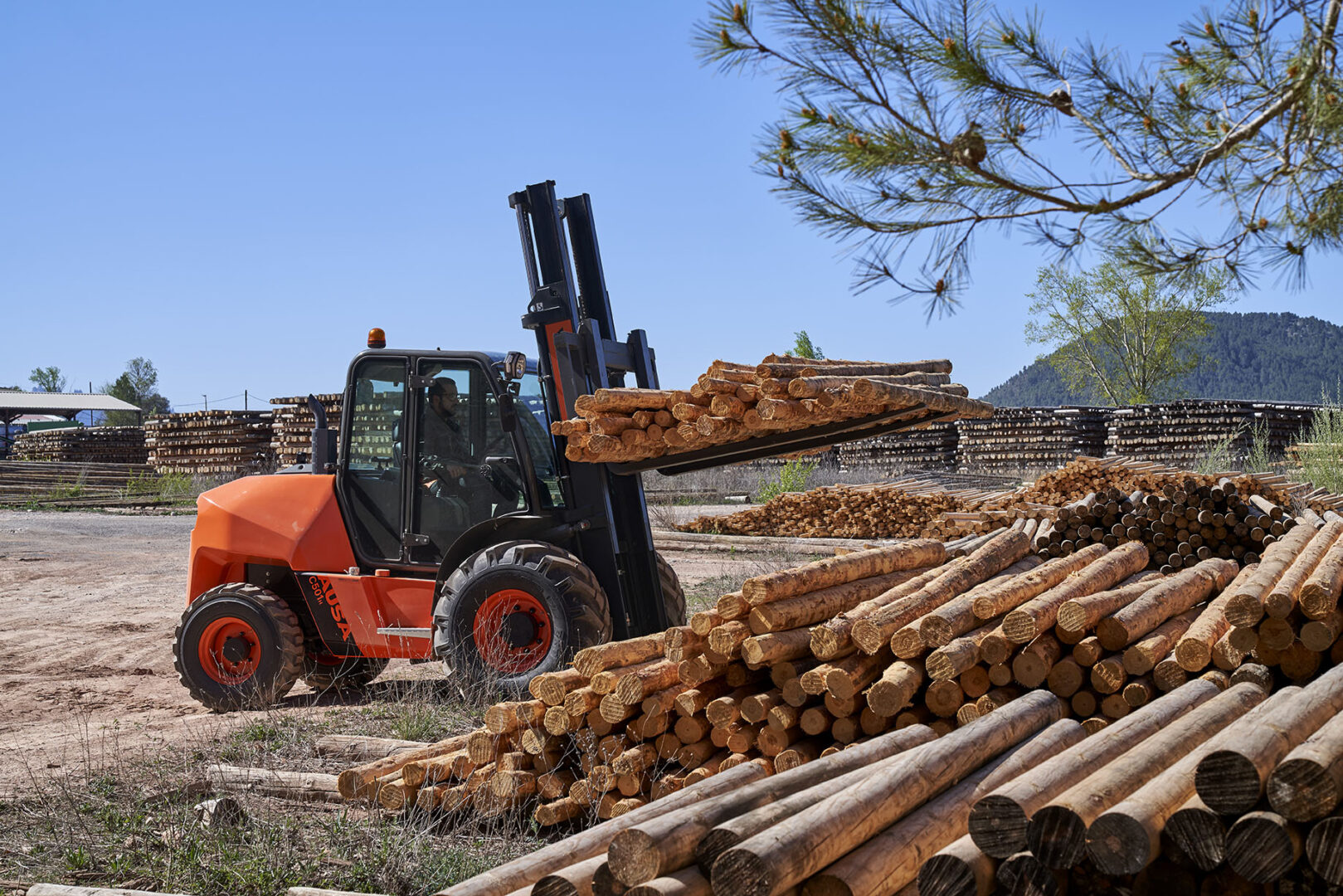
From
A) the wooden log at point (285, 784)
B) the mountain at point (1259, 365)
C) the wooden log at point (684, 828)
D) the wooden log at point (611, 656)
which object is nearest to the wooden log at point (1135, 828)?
the wooden log at point (684, 828)

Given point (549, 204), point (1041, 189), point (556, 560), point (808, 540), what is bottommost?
point (808, 540)

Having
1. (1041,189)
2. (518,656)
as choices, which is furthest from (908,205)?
(518,656)

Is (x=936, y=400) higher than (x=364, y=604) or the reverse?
higher

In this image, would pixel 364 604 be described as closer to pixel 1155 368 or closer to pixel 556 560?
pixel 556 560

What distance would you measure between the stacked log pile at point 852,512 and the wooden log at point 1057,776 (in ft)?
41.0

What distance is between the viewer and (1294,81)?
5715 millimetres

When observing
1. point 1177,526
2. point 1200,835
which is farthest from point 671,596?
point 1200,835

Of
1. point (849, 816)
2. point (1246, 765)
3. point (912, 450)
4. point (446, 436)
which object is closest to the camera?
point (1246, 765)

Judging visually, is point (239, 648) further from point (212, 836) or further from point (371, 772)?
point (212, 836)

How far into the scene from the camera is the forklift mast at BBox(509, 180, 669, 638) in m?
7.40

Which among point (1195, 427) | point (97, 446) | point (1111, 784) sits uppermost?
point (97, 446)

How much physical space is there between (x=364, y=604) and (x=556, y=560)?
1747 millimetres

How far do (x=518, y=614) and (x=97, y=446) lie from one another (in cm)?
3249

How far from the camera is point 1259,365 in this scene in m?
119
